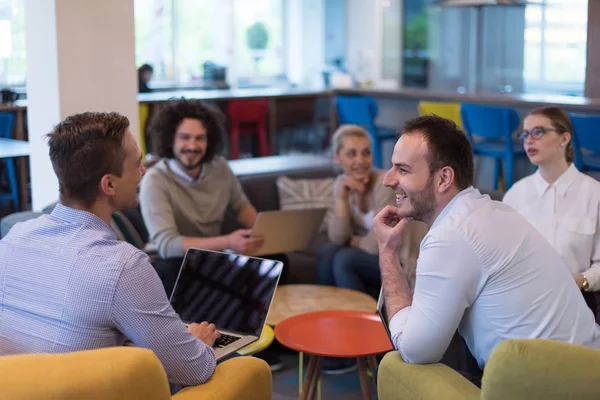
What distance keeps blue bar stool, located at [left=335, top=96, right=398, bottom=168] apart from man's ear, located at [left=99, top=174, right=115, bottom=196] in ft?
17.3

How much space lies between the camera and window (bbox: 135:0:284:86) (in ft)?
35.8

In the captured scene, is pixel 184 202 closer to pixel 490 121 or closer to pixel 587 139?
pixel 587 139

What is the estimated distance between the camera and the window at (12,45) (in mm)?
9180

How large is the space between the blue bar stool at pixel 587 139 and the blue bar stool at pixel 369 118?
2.01 metres

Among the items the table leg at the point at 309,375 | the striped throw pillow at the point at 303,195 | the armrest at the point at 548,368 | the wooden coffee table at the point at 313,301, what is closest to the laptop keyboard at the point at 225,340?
the table leg at the point at 309,375

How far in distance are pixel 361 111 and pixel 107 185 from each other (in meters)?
5.37

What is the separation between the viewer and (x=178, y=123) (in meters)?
3.92

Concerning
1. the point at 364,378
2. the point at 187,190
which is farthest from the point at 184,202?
the point at 364,378

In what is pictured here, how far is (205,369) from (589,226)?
1907mm

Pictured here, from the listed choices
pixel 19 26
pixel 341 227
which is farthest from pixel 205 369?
pixel 19 26

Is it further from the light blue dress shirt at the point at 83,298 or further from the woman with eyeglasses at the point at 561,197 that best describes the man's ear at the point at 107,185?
the woman with eyeglasses at the point at 561,197

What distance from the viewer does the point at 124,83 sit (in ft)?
13.9

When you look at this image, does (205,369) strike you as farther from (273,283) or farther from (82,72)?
(82,72)

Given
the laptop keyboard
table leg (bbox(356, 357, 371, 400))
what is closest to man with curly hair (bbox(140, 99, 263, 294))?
table leg (bbox(356, 357, 371, 400))
